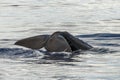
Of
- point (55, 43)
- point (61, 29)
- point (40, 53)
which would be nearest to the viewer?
point (55, 43)

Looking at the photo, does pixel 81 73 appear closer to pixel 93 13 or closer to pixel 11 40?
pixel 11 40

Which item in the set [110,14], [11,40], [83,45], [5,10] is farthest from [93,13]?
[83,45]

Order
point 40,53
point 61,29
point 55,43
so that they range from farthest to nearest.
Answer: point 61,29 < point 40,53 < point 55,43

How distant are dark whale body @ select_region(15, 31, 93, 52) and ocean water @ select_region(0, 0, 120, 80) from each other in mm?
190

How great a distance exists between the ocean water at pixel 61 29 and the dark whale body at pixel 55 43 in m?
0.19

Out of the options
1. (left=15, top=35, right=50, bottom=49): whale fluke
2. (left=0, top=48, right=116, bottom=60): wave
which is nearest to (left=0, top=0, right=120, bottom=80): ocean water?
(left=0, top=48, right=116, bottom=60): wave

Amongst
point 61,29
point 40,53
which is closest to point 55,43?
point 40,53

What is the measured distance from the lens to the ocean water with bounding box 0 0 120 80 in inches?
429

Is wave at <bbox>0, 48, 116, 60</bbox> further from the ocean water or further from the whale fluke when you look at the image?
the whale fluke

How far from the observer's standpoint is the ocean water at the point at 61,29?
10891 mm

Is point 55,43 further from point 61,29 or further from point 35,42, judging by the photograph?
point 61,29

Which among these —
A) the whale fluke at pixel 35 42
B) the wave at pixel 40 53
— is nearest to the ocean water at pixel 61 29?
the wave at pixel 40 53

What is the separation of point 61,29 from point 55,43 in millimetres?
5016

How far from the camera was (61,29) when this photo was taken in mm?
17656
